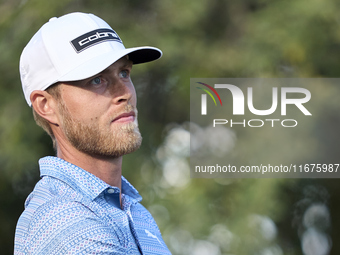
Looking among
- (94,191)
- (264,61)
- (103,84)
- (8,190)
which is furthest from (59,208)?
(8,190)

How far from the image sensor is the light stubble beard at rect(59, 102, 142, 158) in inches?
55.0

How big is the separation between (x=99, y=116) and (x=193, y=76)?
7.92 feet

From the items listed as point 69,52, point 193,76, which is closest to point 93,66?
point 69,52

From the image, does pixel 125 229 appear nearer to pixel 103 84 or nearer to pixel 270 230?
pixel 103 84

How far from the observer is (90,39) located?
4.62ft

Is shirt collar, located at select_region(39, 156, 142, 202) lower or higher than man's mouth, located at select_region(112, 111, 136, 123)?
lower

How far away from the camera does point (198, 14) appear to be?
12.3 ft

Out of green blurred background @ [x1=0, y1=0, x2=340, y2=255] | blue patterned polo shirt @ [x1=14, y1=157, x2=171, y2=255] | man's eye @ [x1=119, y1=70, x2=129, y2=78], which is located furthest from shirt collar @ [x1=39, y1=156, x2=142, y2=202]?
green blurred background @ [x1=0, y1=0, x2=340, y2=255]

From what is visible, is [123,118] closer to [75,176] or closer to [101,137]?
[101,137]

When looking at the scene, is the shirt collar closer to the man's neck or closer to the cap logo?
the man's neck

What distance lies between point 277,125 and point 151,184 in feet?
3.07

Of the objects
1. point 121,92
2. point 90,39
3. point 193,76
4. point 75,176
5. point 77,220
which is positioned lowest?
point 77,220

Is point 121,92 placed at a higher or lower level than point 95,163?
higher

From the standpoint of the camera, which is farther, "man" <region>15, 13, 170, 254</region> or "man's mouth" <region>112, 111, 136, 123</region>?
"man's mouth" <region>112, 111, 136, 123</region>
